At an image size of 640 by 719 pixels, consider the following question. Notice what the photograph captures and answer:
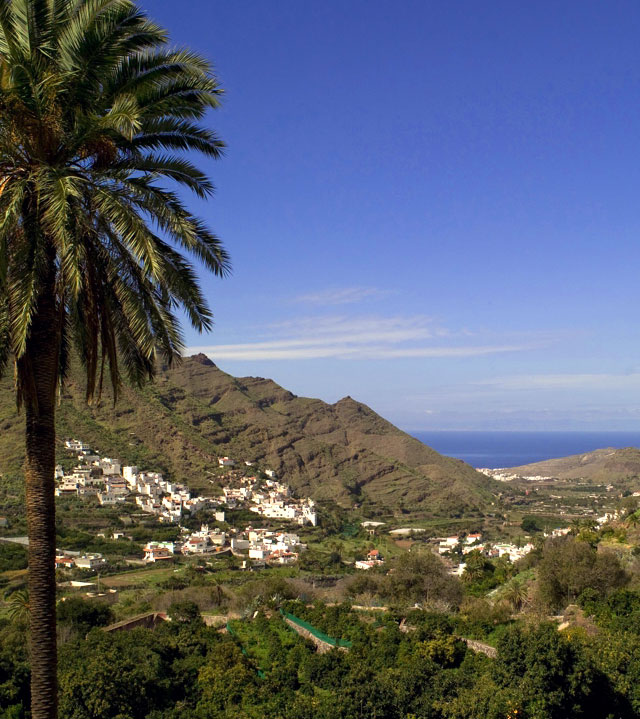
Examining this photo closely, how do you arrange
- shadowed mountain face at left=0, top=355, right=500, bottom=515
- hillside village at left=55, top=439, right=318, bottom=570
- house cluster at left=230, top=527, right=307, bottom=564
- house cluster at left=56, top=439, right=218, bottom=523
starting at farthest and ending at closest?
shadowed mountain face at left=0, top=355, right=500, bottom=515 → house cluster at left=56, top=439, right=218, bottom=523 → hillside village at left=55, top=439, right=318, bottom=570 → house cluster at left=230, top=527, right=307, bottom=564

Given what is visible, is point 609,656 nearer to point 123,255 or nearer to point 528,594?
point 528,594

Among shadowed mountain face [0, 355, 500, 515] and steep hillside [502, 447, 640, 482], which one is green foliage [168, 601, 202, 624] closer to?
shadowed mountain face [0, 355, 500, 515]

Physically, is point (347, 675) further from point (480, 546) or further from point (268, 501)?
point (268, 501)

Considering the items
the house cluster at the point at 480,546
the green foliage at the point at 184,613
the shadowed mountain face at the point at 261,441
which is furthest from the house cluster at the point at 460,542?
the green foliage at the point at 184,613

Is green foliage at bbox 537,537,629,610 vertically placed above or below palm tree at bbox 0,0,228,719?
below

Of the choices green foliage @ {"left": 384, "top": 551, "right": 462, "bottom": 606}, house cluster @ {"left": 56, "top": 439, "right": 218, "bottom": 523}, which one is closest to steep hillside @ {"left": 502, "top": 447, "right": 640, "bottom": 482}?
house cluster @ {"left": 56, "top": 439, "right": 218, "bottom": 523}

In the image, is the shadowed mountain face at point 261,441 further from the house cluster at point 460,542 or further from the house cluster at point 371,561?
the house cluster at point 371,561

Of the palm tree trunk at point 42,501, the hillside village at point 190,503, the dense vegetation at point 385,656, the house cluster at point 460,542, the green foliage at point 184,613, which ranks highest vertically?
the palm tree trunk at point 42,501
